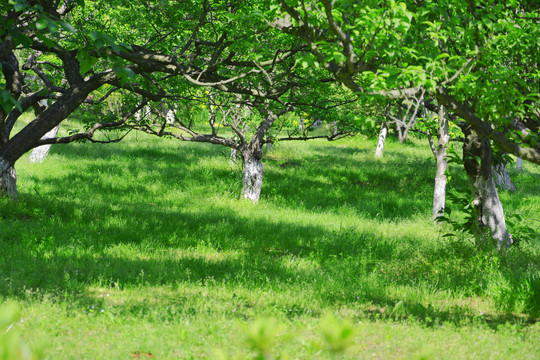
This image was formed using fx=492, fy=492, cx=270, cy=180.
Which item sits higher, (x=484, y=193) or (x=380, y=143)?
(x=380, y=143)

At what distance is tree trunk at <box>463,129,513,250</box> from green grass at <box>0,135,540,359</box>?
1.22 feet

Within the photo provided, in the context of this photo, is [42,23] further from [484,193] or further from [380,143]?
[380,143]

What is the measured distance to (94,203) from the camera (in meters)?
12.9

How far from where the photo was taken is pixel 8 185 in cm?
1119

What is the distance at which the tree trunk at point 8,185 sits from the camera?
36.3 ft

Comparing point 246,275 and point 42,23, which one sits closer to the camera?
point 42,23

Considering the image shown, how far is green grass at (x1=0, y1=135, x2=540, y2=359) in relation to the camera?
4.98m

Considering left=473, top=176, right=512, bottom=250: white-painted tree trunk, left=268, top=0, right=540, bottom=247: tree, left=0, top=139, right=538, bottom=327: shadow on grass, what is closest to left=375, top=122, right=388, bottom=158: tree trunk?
left=0, top=139, right=538, bottom=327: shadow on grass

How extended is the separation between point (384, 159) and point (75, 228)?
1861cm

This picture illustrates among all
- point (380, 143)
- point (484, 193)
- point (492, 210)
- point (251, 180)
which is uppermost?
point (380, 143)

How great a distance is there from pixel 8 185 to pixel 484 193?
10.1 metres

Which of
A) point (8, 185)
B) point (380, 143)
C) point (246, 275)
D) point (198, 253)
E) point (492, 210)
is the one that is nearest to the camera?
point (246, 275)

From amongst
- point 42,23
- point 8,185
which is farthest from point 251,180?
point 42,23

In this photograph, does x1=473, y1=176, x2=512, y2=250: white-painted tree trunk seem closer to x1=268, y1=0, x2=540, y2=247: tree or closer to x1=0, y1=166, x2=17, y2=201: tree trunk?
x1=268, y1=0, x2=540, y2=247: tree
